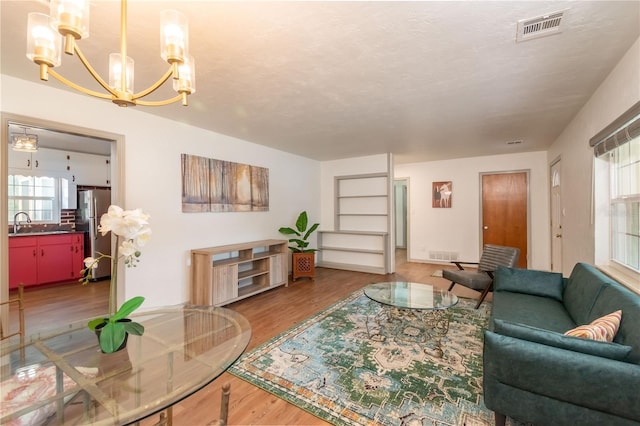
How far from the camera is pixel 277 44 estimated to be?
1905 mm

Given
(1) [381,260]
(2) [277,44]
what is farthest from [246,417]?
(1) [381,260]

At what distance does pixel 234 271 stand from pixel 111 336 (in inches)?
101

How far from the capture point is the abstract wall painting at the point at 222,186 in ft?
12.3

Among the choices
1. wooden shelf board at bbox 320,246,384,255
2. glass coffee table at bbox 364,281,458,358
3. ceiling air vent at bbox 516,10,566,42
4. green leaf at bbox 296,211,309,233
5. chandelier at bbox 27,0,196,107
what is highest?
ceiling air vent at bbox 516,10,566,42

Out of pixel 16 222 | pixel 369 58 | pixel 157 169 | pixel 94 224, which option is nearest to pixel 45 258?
pixel 94 224

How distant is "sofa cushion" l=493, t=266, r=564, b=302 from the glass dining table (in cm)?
282

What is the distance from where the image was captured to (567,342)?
1.37 metres

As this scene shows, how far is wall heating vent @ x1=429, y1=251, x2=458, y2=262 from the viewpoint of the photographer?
20.5ft

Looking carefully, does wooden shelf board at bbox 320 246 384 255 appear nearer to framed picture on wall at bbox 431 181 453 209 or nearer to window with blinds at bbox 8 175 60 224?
framed picture on wall at bbox 431 181 453 209

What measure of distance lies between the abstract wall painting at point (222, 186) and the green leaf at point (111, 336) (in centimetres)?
264

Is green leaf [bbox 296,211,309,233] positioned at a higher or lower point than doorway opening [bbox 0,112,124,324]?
lower

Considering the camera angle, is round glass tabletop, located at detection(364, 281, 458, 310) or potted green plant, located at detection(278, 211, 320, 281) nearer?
round glass tabletop, located at detection(364, 281, 458, 310)

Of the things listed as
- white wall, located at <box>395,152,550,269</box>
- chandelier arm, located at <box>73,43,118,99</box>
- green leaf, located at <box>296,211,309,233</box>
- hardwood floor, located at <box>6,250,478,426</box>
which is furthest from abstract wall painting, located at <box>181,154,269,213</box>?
white wall, located at <box>395,152,550,269</box>

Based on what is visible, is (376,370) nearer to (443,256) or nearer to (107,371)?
(107,371)
